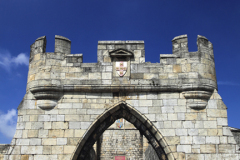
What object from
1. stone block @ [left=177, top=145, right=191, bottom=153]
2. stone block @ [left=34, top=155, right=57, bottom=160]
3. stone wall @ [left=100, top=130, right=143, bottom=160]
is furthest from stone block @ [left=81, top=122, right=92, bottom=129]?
stone wall @ [left=100, top=130, right=143, bottom=160]

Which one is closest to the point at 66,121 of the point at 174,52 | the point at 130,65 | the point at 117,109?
the point at 117,109

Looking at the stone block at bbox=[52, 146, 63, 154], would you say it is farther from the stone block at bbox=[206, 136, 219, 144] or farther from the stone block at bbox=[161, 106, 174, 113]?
the stone block at bbox=[206, 136, 219, 144]

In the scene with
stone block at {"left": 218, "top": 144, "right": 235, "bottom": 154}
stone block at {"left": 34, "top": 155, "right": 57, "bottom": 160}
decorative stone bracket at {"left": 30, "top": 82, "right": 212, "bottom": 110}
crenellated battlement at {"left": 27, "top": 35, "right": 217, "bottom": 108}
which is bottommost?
stone block at {"left": 34, "top": 155, "right": 57, "bottom": 160}

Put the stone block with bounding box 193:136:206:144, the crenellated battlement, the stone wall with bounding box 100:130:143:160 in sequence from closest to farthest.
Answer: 1. the stone block with bounding box 193:136:206:144
2. the crenellated battlement
3. the stone wall with bounding box 100:130:143:160

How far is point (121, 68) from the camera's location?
750cm

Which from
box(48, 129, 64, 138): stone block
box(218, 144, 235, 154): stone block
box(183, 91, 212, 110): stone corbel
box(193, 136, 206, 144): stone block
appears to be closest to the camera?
box(218, 144, 235, 154): stone block

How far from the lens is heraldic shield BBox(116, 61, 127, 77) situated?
7.45 meters

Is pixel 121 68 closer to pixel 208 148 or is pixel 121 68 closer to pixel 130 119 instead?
pixel 130 119

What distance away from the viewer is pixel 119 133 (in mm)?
16766

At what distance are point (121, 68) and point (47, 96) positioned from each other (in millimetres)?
2270

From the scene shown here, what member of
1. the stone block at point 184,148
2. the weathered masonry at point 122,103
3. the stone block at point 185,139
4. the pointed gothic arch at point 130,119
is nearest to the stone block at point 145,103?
the weathered masonry at point 122,103

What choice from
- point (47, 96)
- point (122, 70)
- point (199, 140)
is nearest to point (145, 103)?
point (122, 70)

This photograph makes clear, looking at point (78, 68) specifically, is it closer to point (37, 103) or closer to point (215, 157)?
point (37, 103)

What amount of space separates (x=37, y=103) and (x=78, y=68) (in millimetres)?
1541
